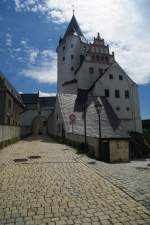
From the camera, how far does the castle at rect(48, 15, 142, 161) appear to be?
2766cm

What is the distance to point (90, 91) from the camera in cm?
4097

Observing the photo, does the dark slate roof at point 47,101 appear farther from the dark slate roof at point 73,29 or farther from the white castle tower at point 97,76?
the dark slate roof at point 73,29

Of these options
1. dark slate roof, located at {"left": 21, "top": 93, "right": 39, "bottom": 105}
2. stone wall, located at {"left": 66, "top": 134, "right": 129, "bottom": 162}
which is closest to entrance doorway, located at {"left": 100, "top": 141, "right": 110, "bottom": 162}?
stone wall, located at {"left": 66, "top": 134, "right": 129, "bottom": 162}

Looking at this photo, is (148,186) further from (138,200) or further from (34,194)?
(34,194)

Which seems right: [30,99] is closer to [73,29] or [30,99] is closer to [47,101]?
[47,101]

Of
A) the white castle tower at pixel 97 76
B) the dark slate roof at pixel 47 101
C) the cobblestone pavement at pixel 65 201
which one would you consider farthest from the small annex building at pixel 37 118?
the cobblestone pavement at pixel 65 201

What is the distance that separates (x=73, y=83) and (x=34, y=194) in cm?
4216

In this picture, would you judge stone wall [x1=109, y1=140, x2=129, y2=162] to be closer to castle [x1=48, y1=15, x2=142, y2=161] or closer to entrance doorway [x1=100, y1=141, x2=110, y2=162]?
entrance doorway [x1=100, y1=141, x2=110, y2=162]

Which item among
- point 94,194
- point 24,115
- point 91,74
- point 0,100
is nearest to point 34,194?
point 94,194

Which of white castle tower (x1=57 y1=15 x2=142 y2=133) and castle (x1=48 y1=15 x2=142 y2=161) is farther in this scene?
white castle tower (x1=57 y1=15 x2=142 y2=133)

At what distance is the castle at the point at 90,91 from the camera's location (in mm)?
27661

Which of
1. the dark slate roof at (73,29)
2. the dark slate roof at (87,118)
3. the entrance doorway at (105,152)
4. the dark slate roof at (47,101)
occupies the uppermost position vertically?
the dark slate roof at (73,29)

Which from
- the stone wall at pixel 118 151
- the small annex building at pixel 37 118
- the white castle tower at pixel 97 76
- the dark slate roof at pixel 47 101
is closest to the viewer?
the stone wall at pixel 118 151

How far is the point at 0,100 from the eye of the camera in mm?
34062
